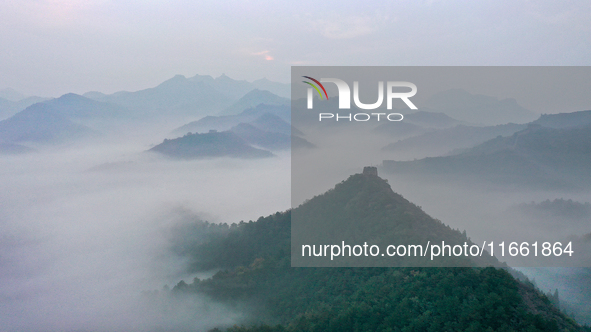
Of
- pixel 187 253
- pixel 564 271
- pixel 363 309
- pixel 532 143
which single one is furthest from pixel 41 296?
pixel 532 143

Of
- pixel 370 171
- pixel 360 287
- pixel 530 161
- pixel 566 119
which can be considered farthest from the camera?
pixel 566 119

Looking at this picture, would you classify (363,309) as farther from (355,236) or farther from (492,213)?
(492,213)

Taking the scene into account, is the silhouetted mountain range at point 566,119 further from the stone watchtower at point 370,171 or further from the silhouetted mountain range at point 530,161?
the stone watchtower at point 370,171

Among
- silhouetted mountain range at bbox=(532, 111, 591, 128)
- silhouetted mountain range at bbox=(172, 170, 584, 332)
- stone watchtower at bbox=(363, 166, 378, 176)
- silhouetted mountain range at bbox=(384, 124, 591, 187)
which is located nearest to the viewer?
silhouetted mountain range at bbox=(172, 170, 584, 332)

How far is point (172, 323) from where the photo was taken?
4469cm

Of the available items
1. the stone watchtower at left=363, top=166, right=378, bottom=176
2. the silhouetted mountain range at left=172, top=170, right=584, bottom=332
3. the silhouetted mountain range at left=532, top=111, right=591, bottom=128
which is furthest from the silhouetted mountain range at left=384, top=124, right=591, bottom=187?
the silhouetted mountain range at left=172, top=170, right=584, bottom=332

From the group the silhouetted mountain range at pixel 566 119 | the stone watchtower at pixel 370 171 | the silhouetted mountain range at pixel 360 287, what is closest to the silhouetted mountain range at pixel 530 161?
the silhouetted mountain range at pixel 566 119

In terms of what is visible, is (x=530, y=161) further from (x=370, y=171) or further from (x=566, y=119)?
(x=370, y=171)

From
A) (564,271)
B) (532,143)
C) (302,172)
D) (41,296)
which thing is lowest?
(41,296)

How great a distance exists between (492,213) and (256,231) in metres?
97.2

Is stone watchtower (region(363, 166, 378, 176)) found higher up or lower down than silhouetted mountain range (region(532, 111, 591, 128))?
lower down

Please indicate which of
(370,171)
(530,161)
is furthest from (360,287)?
(530,161)

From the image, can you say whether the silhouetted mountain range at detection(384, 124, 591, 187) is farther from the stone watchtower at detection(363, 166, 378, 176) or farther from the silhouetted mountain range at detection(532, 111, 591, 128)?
the stone watchtower at detection(363, 166, 378, 176)

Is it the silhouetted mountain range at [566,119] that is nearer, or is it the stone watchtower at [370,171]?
the stone watchtower at [370,171]
